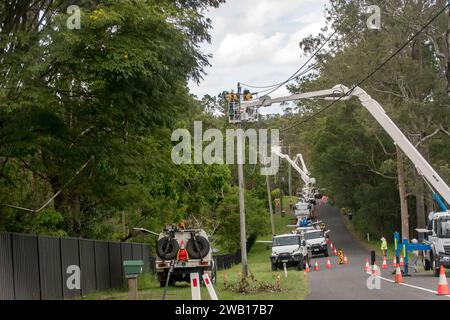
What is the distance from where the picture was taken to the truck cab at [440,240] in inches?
1065

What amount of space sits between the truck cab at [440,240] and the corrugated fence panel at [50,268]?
14.0 m

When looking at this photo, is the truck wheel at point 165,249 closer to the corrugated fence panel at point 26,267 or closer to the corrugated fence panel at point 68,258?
the corrugated fence panel at point 68,258

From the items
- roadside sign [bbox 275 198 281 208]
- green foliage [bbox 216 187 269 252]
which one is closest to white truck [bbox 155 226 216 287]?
green foliage [bbox 216 187 269 252]

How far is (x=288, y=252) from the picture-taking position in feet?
130

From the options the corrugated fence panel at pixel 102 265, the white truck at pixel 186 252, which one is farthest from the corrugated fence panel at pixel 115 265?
the white truck at pixel 186 252

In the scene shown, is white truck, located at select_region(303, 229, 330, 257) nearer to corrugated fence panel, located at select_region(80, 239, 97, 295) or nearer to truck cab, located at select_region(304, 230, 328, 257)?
truck cab, located at select_region(304, 230, 328, 257)

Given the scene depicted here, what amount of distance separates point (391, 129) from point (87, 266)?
12059mm

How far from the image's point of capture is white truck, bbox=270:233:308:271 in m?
39.2

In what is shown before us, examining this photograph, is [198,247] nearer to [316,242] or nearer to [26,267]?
[26,267]

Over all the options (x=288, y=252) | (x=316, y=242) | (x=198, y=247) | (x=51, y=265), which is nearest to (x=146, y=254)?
(x=288, y=252)

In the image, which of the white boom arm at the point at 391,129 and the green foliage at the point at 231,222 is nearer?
the white boom arm at the point at 391,129
